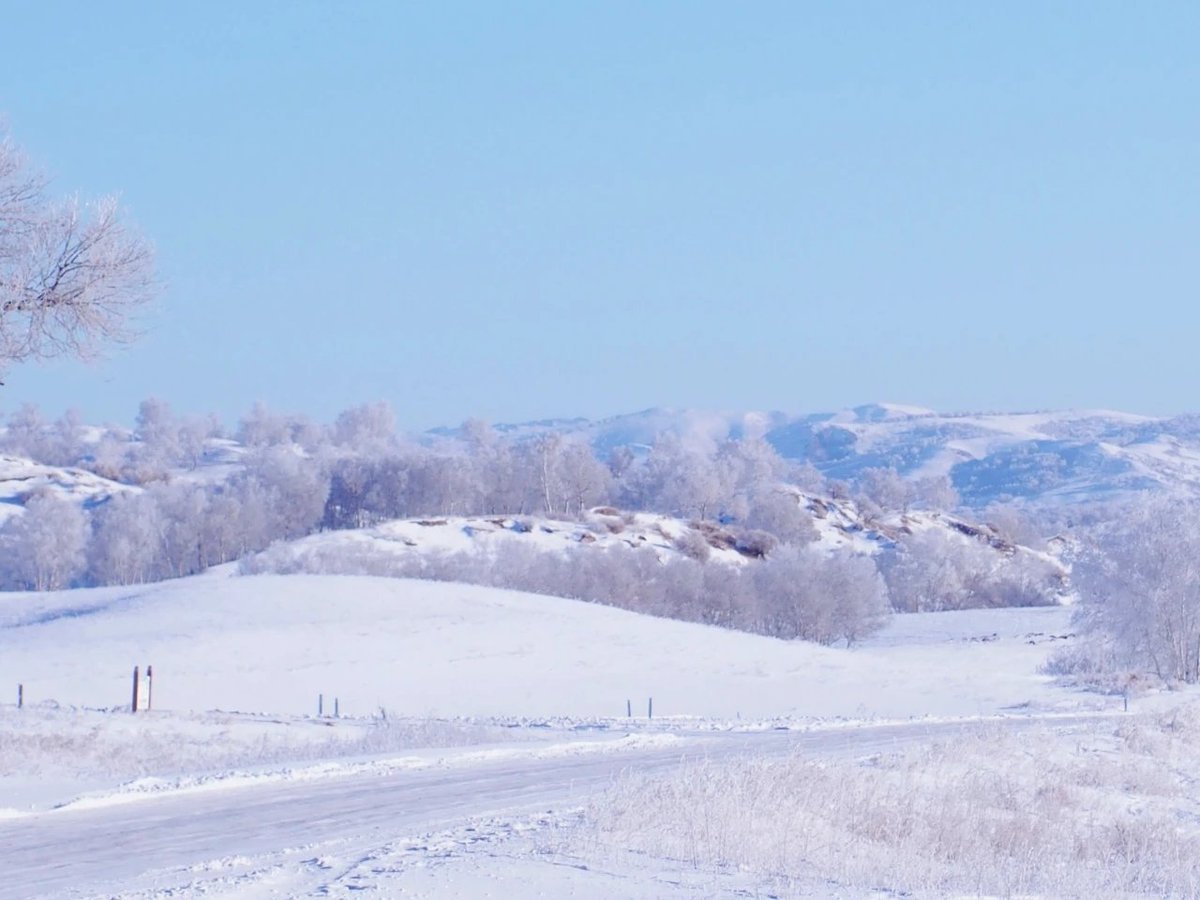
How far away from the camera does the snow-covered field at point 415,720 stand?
1224cm

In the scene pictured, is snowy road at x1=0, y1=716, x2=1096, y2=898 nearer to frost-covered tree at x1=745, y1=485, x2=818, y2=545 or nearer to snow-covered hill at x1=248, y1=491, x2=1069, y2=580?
snow-covered hill at x1=248, y1=491, x2=1069, y2=580

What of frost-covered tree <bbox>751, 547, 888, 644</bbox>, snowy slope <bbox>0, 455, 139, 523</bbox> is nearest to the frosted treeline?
frost-covered tree <bbox>751, 547, 888, 644</bbox>

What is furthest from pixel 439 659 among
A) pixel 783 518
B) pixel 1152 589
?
pixel 783 518

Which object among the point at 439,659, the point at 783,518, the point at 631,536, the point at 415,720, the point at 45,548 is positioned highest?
the point at 783,518

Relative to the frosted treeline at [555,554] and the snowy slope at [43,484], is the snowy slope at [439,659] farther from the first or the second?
the snowy slope at [43,484]

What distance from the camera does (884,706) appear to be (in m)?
47.4

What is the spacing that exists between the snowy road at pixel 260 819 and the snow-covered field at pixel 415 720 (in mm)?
73

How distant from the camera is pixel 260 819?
52.2 feet

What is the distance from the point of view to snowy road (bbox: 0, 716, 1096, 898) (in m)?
12.7

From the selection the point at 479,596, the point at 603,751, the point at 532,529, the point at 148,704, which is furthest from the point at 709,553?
the point at 603,751

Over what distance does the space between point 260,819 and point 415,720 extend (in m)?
18.8

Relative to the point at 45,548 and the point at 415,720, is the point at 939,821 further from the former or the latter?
the point at 45,548

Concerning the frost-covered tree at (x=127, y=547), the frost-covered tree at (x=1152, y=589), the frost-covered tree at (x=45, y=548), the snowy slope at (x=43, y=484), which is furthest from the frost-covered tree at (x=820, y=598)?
the snowy slope at (x=43, y=484)

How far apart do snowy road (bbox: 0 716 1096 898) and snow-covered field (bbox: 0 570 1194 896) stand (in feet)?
0.24
